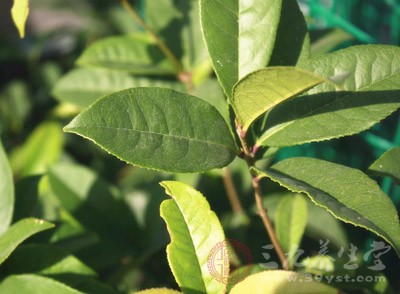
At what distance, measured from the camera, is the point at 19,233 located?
0.82 meters

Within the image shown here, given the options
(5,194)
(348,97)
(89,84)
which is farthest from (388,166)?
(89,84)

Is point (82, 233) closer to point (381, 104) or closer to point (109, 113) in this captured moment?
point (109, 113)

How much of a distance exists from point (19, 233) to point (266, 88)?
0.40 meters

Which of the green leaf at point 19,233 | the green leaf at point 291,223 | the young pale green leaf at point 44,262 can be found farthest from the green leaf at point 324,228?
the green leaf at point 19,233

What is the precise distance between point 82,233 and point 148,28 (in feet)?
1.35

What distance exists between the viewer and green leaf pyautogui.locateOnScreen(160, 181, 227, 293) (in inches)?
29.5

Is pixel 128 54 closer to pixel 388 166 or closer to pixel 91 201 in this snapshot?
pixel 91 201

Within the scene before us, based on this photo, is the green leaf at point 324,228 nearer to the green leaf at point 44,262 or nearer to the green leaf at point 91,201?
the green leaf at point 91,201

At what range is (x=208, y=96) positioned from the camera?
1098mm

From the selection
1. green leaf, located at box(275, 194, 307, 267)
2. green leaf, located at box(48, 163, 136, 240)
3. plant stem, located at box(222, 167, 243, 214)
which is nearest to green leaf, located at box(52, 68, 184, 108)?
green leaf, located at box(48, 163, 136, 240)

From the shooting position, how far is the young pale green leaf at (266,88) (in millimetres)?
594

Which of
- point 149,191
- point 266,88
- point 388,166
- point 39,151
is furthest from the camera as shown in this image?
point 39,151

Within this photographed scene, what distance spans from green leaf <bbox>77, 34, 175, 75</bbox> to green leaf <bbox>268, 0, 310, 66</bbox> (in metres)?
0.44

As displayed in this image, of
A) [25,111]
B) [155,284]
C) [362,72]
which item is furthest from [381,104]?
[25,111]
